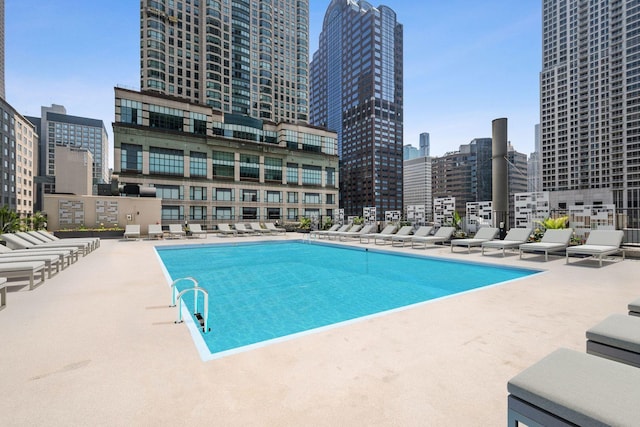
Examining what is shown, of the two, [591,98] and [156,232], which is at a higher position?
[591,98]

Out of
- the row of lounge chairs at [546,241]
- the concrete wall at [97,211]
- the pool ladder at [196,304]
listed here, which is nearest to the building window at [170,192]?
the concrete wall at [97,211]

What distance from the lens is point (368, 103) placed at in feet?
410

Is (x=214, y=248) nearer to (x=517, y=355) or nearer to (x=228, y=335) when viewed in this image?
(x=228, y=335)

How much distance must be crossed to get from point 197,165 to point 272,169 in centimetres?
1052

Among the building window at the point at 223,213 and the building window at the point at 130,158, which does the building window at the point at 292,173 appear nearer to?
the building window at the point at 223,213

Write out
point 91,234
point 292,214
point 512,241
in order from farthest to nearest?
point 292,214 → point 91,234 → point 512,241

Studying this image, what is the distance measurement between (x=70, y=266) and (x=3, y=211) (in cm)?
970

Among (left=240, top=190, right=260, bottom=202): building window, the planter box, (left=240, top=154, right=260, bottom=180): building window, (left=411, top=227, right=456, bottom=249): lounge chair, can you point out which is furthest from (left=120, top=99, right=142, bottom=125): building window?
(left=411, top=227, right=456, bottom=249): lounge chair

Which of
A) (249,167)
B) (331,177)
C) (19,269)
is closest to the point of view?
(19,269)

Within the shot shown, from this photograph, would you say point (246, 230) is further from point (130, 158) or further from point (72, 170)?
point (72, 170)

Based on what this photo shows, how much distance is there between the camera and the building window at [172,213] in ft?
116

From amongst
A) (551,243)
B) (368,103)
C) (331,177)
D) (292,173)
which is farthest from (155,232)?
(368,103)

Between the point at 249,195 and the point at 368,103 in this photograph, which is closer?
the point at 249,195

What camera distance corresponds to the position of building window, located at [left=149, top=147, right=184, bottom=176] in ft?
114
